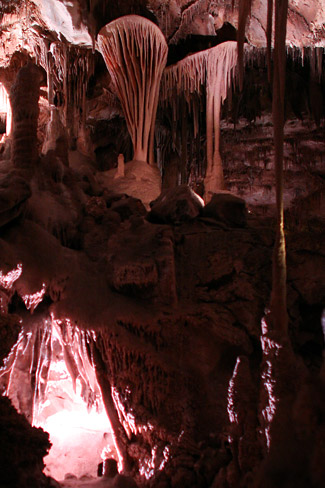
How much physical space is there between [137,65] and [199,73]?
193 centimetres

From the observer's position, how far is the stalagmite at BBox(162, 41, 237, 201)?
38.0ft

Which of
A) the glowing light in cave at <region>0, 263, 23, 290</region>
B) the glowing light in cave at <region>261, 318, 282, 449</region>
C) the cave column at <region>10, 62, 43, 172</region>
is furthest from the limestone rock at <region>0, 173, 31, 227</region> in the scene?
the glowing light in cave at <region>261, 318, 282, 449</region>

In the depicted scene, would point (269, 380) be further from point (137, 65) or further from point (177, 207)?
point (137, 65)

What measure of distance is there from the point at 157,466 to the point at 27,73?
24.4 feet

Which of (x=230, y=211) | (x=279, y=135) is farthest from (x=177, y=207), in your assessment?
(x=279, y=135)

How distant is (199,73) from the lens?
12203 millimetres

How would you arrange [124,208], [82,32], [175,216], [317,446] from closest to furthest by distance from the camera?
[317,446]
[175,216]
[124,208]
[82,32]

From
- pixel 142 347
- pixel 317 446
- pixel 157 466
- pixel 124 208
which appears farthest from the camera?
pixel 124 208

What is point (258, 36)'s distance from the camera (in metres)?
11.5

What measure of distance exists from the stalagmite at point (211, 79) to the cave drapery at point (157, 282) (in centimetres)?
6

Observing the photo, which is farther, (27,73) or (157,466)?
(27,73)

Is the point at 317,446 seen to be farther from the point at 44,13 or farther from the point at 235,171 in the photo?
the point at 235,171

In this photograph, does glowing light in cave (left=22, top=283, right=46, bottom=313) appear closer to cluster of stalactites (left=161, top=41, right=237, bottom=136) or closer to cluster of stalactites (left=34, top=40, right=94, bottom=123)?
cluster of stalactites (left=34, top=40, right=94, bottom=123)

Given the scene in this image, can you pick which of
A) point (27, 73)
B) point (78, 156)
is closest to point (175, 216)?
point (27, 73)
